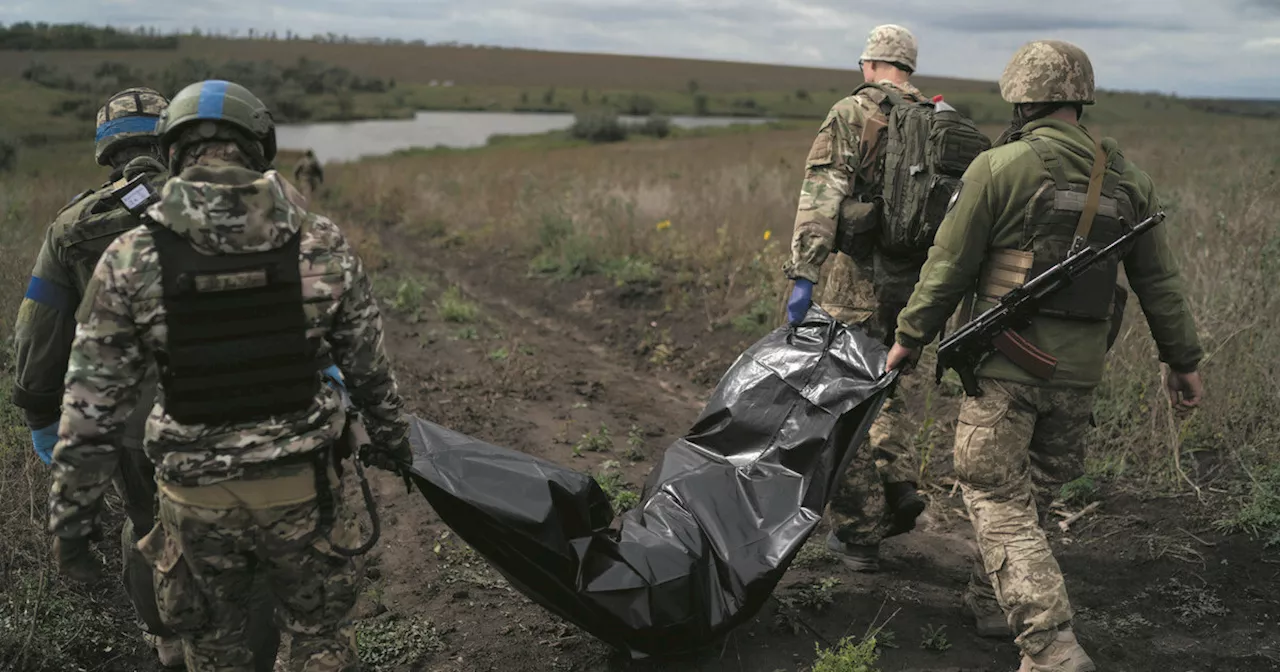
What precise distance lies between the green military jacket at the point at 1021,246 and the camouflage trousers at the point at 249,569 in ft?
6.56

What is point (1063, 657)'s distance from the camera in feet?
9.33

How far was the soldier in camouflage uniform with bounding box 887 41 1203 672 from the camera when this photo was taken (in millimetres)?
2881

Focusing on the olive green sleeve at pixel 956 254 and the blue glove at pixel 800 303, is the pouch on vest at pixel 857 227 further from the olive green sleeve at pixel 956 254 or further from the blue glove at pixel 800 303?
the olive green sleeve at pixel 956 254

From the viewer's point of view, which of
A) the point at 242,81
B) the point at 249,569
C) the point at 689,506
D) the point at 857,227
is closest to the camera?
the point at 249,569

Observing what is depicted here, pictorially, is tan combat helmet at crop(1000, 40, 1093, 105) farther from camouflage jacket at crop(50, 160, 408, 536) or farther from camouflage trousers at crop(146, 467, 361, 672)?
camouflage trousers at crop(146, 467, 361, 672)

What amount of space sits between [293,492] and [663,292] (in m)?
6.08

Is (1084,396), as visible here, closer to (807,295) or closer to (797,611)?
(807,295)

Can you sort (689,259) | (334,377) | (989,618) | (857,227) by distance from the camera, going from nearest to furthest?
(334,377), (989,618), (857,227), (689,259)

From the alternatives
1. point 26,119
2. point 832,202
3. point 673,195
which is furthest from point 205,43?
point 832,202

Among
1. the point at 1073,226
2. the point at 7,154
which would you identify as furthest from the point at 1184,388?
the point at 7,154

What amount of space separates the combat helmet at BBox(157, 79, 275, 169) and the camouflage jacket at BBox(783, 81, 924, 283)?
7.01 feet

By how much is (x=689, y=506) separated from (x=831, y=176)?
1.52m

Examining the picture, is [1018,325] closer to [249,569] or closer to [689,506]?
[689,506]

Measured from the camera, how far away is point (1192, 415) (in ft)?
15.1
